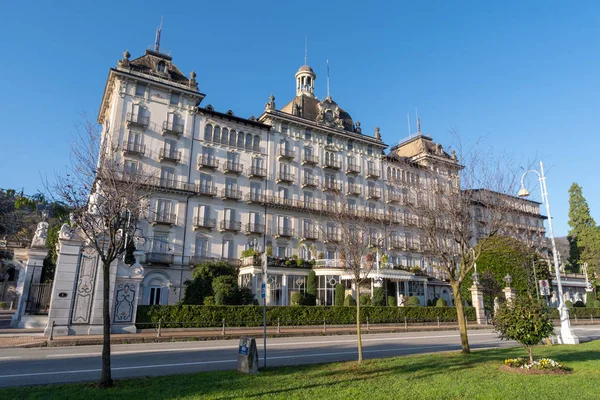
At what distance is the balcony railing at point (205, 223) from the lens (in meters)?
38.1

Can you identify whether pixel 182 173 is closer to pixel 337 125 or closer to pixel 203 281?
pixel 203 281

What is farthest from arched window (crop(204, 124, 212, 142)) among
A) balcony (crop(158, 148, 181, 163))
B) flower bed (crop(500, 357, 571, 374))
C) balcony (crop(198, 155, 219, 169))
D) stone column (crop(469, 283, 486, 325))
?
flower bed (crop(500, 357, 571, 374))

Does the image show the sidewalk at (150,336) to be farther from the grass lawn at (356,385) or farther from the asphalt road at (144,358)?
the grass lawn at (356,385)

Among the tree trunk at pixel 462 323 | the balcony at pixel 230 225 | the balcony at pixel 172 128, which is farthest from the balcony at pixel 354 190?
the tree trunk at pixel 462 323

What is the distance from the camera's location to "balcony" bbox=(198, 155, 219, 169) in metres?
39.8

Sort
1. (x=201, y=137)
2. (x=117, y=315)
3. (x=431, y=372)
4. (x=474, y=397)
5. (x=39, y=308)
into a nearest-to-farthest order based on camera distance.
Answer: (x=474, y=397), (x=431, y=372), (x=117, y=315), (x=39, y=308), (x=201, y=137)

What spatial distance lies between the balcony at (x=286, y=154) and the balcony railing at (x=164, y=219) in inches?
559

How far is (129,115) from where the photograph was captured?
37.1 m

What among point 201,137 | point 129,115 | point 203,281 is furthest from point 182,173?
point 203,281

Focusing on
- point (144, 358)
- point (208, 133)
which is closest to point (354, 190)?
point (208, 133)

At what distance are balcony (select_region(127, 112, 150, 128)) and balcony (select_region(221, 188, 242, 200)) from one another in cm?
A: 1003

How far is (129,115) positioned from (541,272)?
157ft

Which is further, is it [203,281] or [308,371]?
[203,281]

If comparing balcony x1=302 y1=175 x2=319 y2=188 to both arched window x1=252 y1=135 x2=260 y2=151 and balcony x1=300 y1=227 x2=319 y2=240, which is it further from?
arched window x1=252 y1=135 x2=260 y2=151
